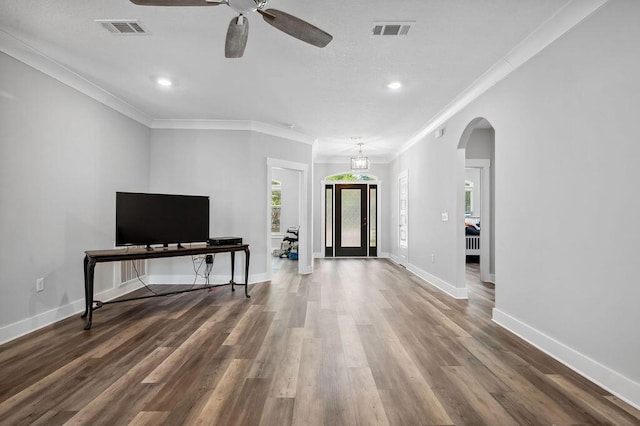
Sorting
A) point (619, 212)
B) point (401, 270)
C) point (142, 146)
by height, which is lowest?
point (401, 270)

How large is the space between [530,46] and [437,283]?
11.3 feet

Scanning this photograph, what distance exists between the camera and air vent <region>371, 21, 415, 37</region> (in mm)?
2553

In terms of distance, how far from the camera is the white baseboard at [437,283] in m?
4.39

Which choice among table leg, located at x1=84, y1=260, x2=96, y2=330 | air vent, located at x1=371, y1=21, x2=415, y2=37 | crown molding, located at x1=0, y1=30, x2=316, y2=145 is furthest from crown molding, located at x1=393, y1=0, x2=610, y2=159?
table leg, located at x1=84, y1=260, x2=96, y2=330

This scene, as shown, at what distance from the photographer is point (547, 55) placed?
266 cm

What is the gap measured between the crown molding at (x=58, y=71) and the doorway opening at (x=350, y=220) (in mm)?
5281

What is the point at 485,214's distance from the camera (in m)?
5.38

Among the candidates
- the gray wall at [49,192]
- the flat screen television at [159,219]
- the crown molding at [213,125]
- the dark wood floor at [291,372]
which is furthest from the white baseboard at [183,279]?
the crown molding at [213,125]

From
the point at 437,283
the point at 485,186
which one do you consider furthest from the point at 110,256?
the point at 485,186

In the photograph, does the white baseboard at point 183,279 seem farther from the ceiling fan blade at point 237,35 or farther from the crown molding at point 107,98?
the ceiling fan blade at point 237,35

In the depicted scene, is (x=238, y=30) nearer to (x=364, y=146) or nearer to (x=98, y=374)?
(x=98, y=374)

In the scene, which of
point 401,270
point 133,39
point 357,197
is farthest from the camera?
point 357,197

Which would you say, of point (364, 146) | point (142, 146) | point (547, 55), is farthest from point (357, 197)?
point (547, 55)

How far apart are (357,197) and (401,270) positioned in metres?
2.73
